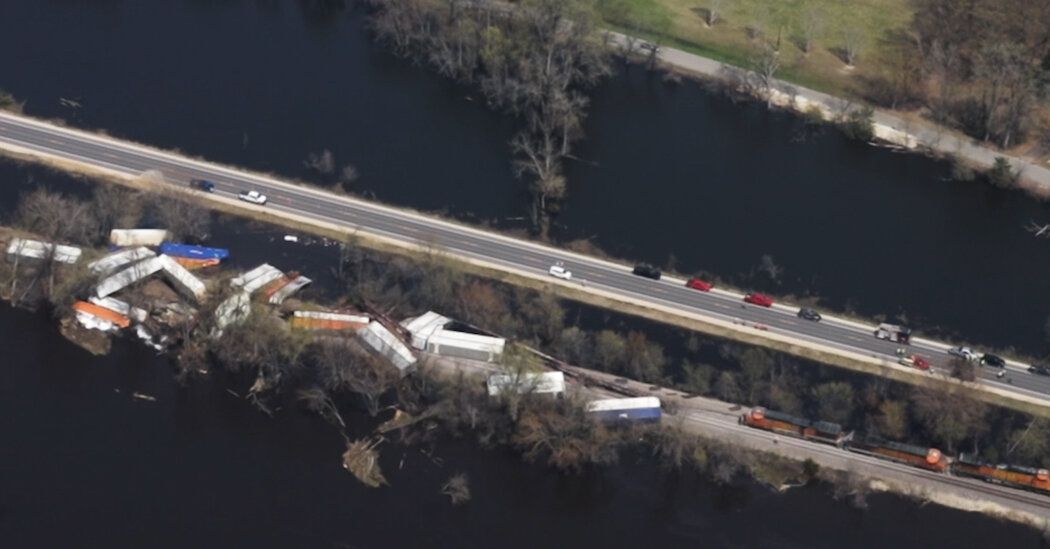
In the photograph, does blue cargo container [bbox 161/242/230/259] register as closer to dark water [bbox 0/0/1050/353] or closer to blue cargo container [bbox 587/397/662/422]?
dark water [bbox 0/0/1050/353]

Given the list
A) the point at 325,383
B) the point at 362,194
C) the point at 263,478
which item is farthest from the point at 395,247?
the point at 263,478

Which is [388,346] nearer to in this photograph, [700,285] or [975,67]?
[700,285]

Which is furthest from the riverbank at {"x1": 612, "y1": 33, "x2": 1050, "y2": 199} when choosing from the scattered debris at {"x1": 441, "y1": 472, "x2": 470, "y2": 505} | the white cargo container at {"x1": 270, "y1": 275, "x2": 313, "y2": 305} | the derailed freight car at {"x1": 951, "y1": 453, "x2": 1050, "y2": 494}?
the scattered debris at {"x1": 441, "y1": 472, "x2": 470, "y2": 505}

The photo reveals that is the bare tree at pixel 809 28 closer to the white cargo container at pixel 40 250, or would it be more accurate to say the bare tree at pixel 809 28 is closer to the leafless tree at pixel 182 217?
the leafless tree at pixel 182 217

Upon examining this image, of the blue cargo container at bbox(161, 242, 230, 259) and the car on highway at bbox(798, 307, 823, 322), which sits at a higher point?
the car on highway at bbox(798, 307, 823, 322)

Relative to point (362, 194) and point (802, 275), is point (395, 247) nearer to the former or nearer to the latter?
point (362, 194)

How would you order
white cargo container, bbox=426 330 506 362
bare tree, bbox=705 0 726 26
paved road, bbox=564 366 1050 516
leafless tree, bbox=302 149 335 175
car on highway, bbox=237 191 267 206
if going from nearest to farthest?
paved road, bbox=564 366 1050 516, white cargo container, bbox=426 330 506 362, car on highway, bbox=237 191 267 206, leafless tree, bbox=302 149 335 175, bare tree, bbox=705 0 726 26
